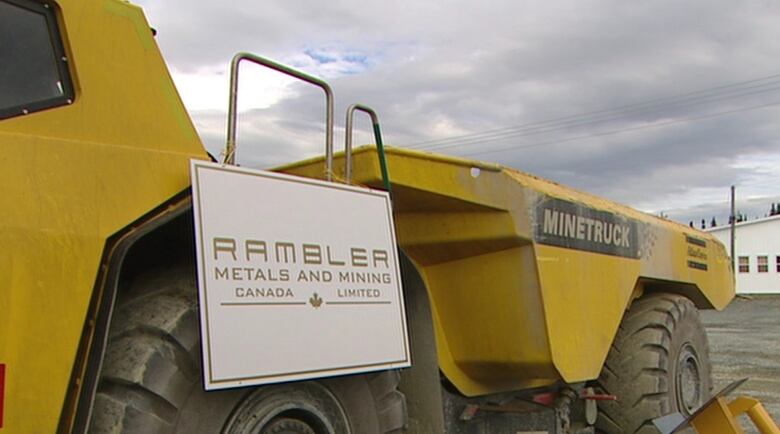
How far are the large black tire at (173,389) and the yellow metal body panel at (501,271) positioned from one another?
4.18 ft

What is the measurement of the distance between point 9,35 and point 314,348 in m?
1.48

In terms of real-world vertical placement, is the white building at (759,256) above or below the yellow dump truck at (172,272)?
above

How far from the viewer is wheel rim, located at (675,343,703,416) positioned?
6.28 meters

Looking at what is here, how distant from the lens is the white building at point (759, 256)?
154ft

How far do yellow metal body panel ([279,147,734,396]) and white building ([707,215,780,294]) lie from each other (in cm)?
4584

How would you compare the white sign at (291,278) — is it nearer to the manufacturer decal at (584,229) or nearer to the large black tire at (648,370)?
the manufacturer decal at (584,229)

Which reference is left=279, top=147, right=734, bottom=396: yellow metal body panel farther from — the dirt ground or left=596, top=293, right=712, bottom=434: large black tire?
the dirt ground

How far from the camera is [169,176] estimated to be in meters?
2.87

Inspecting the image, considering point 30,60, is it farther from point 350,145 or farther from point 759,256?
point 759,256

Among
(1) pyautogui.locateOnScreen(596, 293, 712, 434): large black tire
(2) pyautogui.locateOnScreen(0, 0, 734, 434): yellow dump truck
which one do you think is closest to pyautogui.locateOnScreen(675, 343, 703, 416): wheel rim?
(1) pyautogui.locateOnScreen(596, 293, 712, 434): large black tire

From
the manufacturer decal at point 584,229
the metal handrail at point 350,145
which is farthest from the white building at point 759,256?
the metal handrail at point 350,145

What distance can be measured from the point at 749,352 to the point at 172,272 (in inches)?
587

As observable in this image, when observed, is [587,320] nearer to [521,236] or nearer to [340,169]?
[521,236]

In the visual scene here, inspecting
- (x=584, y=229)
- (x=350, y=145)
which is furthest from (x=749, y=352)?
(x=350, y=145)
